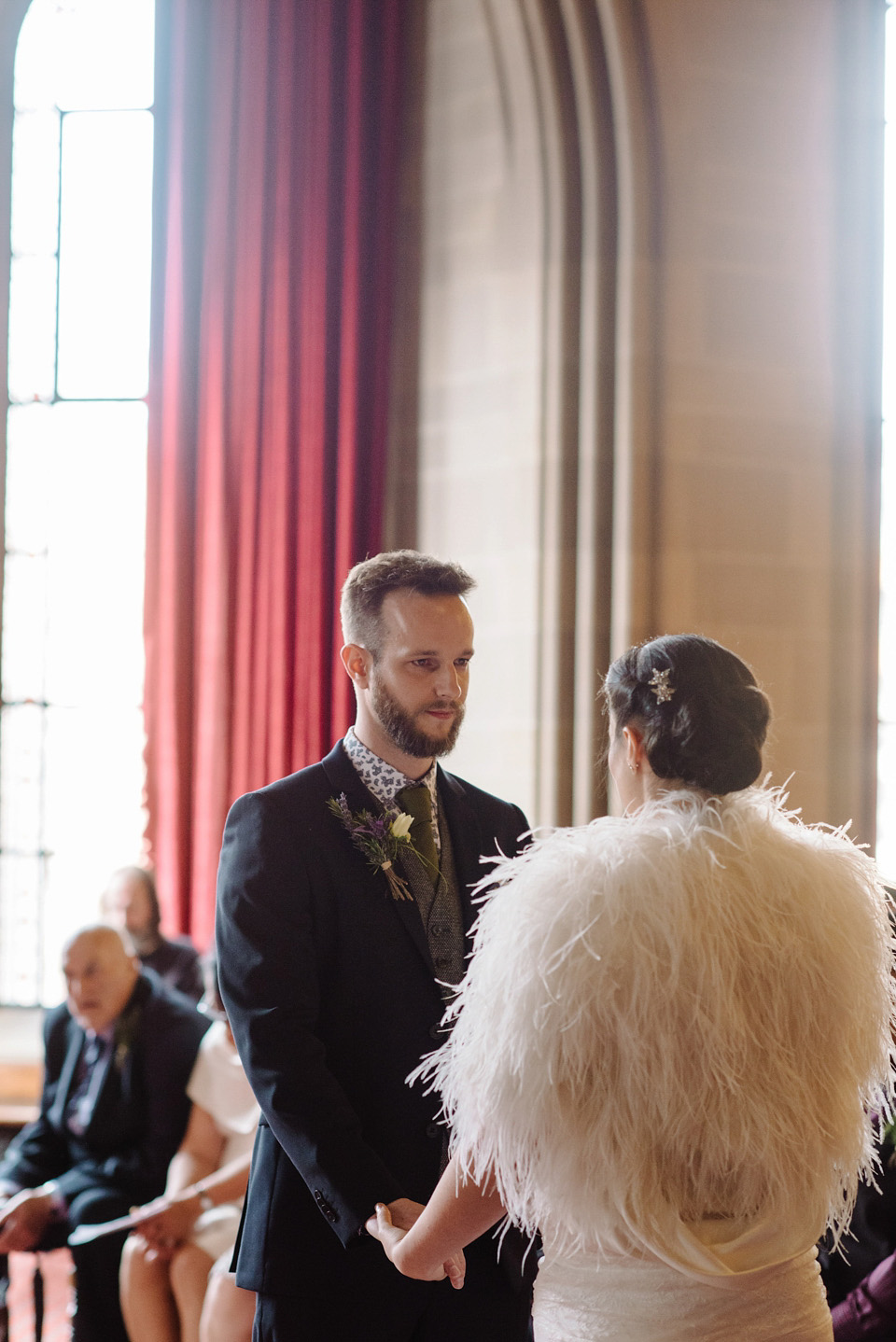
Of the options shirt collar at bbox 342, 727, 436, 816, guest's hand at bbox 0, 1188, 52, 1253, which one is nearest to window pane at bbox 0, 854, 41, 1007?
guest's hand at bbox 0, 1188, 52, 1253

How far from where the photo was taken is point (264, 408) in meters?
5.29

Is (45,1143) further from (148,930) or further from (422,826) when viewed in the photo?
(422,826)

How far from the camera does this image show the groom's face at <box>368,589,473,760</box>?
2.11 metres

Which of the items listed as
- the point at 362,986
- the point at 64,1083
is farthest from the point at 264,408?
the point at 362,986

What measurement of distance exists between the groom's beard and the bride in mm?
512

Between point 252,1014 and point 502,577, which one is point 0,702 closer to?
point 502,577

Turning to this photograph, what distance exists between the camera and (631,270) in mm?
4242

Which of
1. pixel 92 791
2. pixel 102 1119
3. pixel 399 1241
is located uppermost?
pixel 92 791

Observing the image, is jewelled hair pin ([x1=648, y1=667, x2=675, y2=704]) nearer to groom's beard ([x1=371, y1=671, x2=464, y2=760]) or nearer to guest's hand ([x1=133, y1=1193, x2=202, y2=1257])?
groom's beard ([x1=371, y1=671, x2=464, y2=760])

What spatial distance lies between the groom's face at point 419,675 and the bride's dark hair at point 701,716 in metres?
0.57

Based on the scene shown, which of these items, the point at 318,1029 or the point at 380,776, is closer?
the point at 318,1029

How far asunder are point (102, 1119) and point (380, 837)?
218cm

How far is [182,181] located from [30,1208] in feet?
13.4

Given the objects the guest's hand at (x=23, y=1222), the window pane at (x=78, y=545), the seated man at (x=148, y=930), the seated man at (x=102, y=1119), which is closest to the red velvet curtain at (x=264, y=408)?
the seated man at (x=148, y=930)
